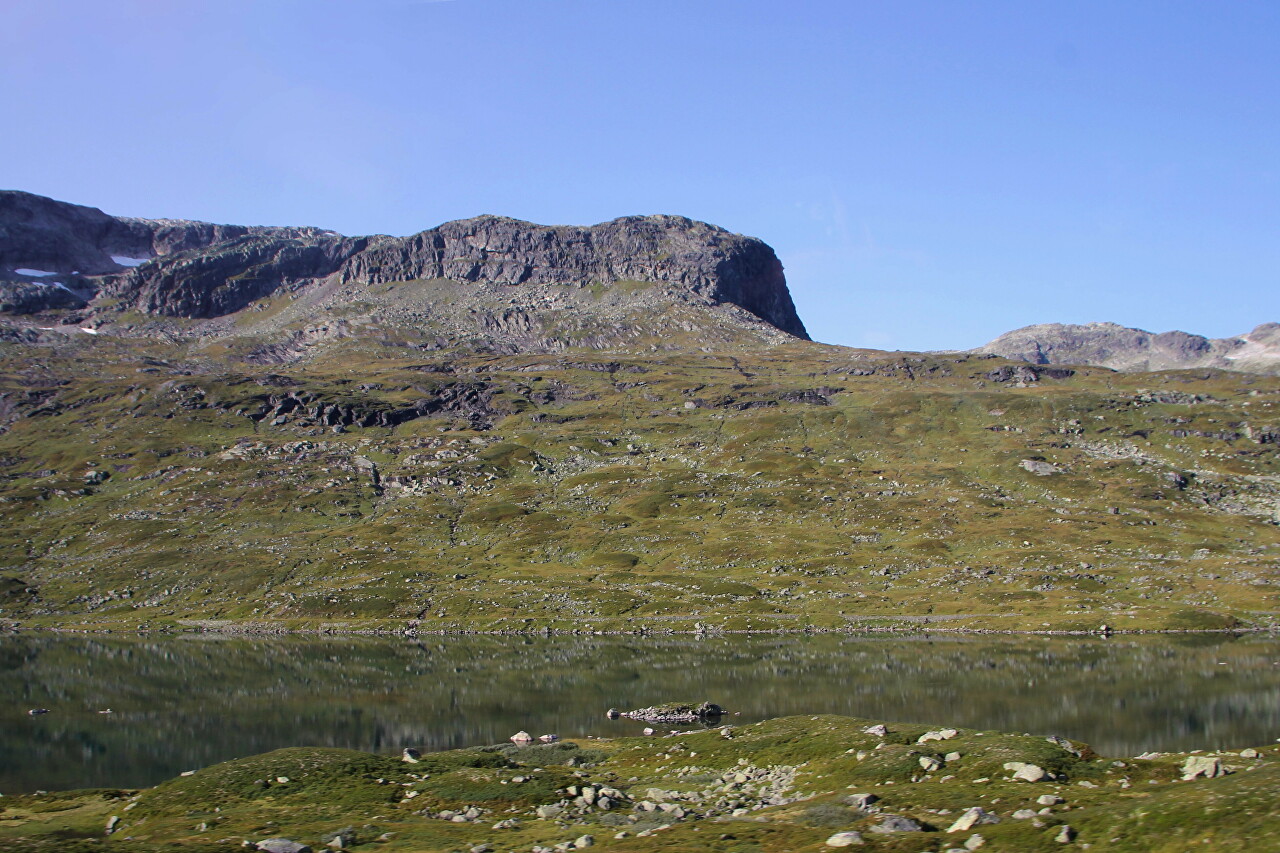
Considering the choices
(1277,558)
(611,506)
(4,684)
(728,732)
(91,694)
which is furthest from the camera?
(611,506)

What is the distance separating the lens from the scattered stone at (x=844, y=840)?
916 inches

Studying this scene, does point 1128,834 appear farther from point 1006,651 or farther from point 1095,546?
point 1095,546

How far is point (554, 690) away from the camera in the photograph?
78.1 meters

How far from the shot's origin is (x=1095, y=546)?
15300 centimetres

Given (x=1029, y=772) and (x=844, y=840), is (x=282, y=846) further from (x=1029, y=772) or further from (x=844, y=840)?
(x=1029, y=772)

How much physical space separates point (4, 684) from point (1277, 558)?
605 ft

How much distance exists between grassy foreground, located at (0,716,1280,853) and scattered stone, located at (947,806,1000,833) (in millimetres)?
121

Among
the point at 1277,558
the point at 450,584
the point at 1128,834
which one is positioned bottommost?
the point at 450,584

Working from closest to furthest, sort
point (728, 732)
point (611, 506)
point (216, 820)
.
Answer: point (216, 820)
point (728, 732)
point (611, 506)

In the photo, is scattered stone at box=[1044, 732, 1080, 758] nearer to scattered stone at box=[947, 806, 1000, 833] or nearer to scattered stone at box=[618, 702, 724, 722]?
scattered stone at box=[947, 806, 1000, 833]

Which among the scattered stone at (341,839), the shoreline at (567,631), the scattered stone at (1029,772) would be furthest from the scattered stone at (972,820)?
the shoreline at (567,631)

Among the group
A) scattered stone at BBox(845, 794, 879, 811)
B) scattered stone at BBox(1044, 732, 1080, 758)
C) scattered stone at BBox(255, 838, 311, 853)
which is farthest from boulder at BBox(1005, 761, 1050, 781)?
scattered stone at BBox(255, 838, 311, 853)

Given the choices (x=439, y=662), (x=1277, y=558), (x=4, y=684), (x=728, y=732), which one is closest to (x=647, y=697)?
(x=728, y=732)

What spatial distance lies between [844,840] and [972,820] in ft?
15.0
